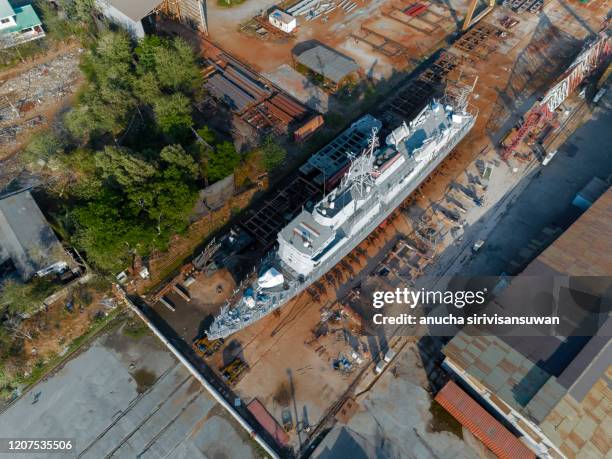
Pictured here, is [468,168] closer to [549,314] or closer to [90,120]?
[549,314]

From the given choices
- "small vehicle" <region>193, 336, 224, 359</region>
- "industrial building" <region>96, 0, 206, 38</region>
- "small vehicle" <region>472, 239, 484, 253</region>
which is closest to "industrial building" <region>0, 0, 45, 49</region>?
"industrial building" <region>96, 0, 206, 38</region>

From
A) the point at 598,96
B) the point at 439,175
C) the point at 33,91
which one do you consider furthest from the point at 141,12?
the point at 598,96

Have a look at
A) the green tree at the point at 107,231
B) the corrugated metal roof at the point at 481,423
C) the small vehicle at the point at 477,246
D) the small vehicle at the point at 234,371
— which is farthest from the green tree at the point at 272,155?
the corrugated metal roof at the point at 481,423

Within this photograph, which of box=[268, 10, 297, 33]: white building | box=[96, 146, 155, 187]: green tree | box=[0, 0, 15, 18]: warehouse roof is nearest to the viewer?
box=[96, 146, 155, 187]: green tree

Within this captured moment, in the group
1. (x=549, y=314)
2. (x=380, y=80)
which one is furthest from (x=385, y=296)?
(x=380, y=80)

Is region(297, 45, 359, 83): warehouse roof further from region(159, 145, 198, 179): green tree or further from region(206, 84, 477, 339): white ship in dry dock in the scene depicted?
region(159, 145, 198, 179): green tree

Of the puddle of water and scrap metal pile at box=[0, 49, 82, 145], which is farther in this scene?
scrap metal pile at box=[0, 49, 82, 145]
